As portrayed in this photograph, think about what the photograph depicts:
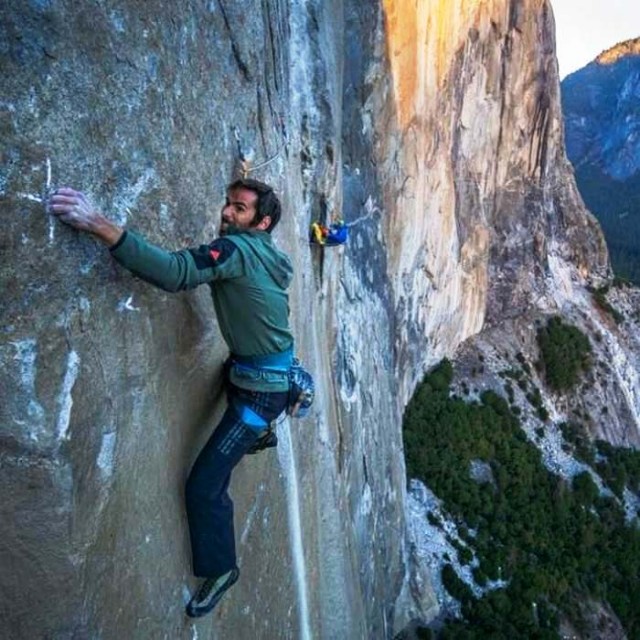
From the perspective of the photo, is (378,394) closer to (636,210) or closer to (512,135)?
(512,135)

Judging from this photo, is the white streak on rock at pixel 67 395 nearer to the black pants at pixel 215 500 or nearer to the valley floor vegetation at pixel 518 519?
the black pants at pixel 215 500

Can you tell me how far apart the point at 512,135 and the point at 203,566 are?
1473 inches

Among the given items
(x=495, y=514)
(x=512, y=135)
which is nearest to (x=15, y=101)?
(x=495, y=514)

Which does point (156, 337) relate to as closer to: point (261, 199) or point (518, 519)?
point (261, 199)

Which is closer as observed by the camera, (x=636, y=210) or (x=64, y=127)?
(x=64, y=127)

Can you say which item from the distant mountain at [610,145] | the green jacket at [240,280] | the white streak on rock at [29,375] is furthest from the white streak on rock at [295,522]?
the distant mountain at [610,145]

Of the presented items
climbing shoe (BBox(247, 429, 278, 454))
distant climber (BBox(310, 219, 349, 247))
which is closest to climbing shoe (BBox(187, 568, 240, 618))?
climbing shoe (BBox(247, 429, 278, 454))

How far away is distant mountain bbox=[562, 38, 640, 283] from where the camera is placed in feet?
470

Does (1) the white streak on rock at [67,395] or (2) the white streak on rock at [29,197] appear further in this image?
(1) the white streak on rock at [67,395]

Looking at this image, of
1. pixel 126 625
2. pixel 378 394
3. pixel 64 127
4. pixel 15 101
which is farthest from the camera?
pixel 378 394

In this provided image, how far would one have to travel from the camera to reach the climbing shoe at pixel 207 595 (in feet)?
15.3

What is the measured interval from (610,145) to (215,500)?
189601mm

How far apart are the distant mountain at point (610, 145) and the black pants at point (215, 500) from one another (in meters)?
128

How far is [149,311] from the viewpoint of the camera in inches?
166
